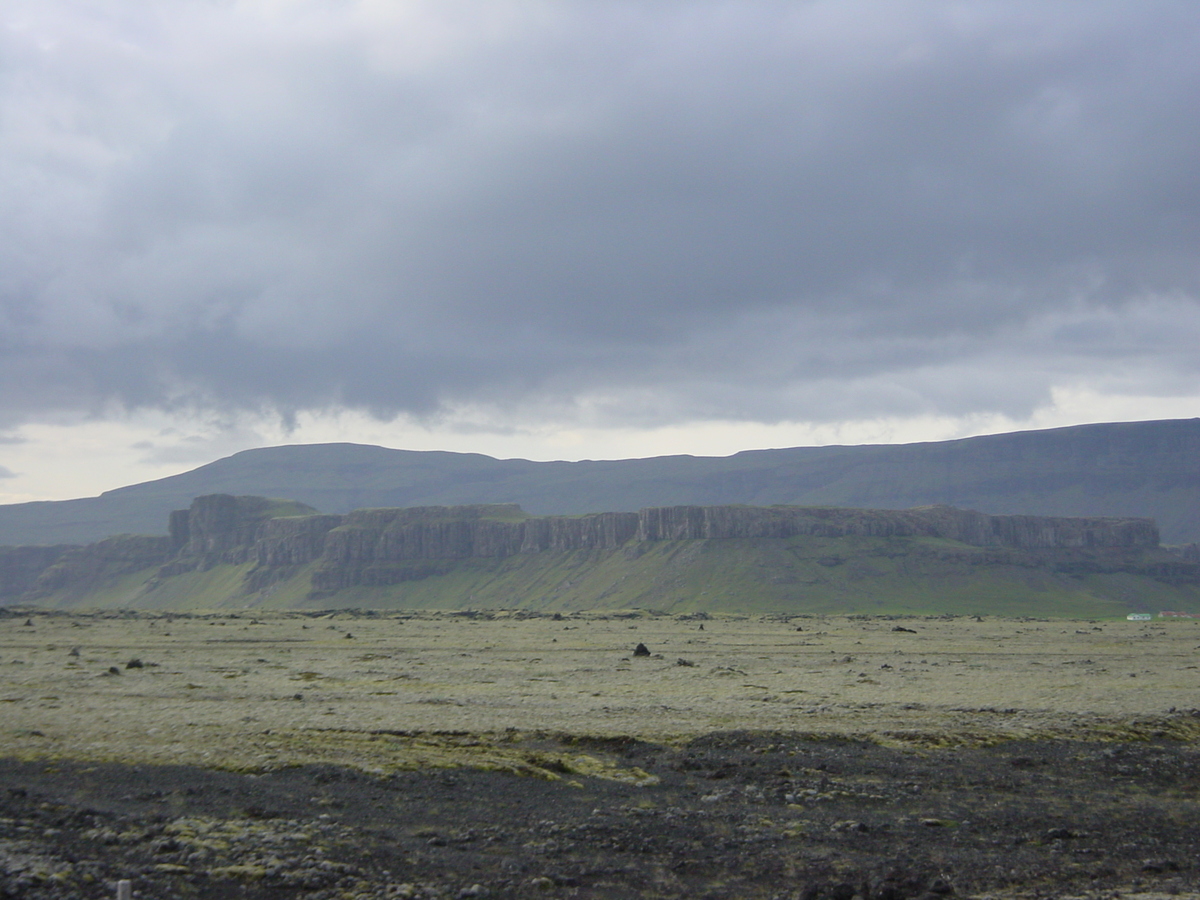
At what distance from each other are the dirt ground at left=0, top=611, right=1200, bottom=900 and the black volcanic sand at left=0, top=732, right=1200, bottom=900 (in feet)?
0.22

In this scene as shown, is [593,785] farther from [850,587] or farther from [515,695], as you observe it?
[850,587]

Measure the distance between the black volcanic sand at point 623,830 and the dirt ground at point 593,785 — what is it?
0.07 metres

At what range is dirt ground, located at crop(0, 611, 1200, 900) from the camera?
15250mm

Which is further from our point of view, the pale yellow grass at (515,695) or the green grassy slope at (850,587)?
the green grassy slope at (850,587)

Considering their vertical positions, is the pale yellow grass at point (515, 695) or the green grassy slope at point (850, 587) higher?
the pale yellow grass at point (515, 695)

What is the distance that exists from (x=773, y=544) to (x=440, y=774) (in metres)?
182

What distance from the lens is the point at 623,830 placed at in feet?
59.9

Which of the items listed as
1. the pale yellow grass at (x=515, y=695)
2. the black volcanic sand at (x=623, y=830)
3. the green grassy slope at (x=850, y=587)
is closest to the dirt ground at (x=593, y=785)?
the black volcanic sand at (x=623, y=830)

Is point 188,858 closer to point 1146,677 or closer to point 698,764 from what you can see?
point 698,764

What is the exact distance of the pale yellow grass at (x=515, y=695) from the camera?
25.8m

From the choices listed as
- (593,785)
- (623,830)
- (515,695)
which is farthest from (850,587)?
(623,830)

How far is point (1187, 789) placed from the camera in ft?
74.1

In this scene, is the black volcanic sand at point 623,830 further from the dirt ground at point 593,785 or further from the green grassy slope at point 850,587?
the green grassy slope at point 850,587

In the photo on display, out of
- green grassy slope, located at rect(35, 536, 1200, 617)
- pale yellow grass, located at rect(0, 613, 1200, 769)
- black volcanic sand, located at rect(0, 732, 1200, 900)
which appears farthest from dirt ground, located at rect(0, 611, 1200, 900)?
green grassy slope, located at rect(35, 536, 1200, 617)
